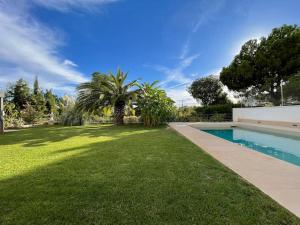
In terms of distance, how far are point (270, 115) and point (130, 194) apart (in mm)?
15795

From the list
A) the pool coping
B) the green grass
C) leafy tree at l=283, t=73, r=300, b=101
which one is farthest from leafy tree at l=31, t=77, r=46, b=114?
leafy tree at l=283, t=73, r=300, b=101

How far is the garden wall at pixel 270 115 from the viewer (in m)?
12.7

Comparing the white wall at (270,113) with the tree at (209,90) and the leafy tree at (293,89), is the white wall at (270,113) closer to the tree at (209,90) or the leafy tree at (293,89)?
the leafy tree at (293,89)

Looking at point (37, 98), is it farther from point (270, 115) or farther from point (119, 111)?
point (270, 115)

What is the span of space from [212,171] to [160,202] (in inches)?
65.5

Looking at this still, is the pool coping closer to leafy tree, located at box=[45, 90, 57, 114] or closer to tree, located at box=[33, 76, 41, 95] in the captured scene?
leafy tree, located at box=[45, 90, 57, 114]

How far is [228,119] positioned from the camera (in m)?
20.7

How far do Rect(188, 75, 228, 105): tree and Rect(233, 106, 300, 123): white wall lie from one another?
7.58 m

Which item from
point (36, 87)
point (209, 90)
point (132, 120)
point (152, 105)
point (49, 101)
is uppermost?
point (36, 87)

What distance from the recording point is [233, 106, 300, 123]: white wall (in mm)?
12672

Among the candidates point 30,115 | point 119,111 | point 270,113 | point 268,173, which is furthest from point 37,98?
point 268,173

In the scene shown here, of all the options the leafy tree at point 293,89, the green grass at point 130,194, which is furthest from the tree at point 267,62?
the green grass at point 130,194

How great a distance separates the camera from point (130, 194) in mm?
2805

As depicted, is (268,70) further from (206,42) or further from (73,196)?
(73,196)
